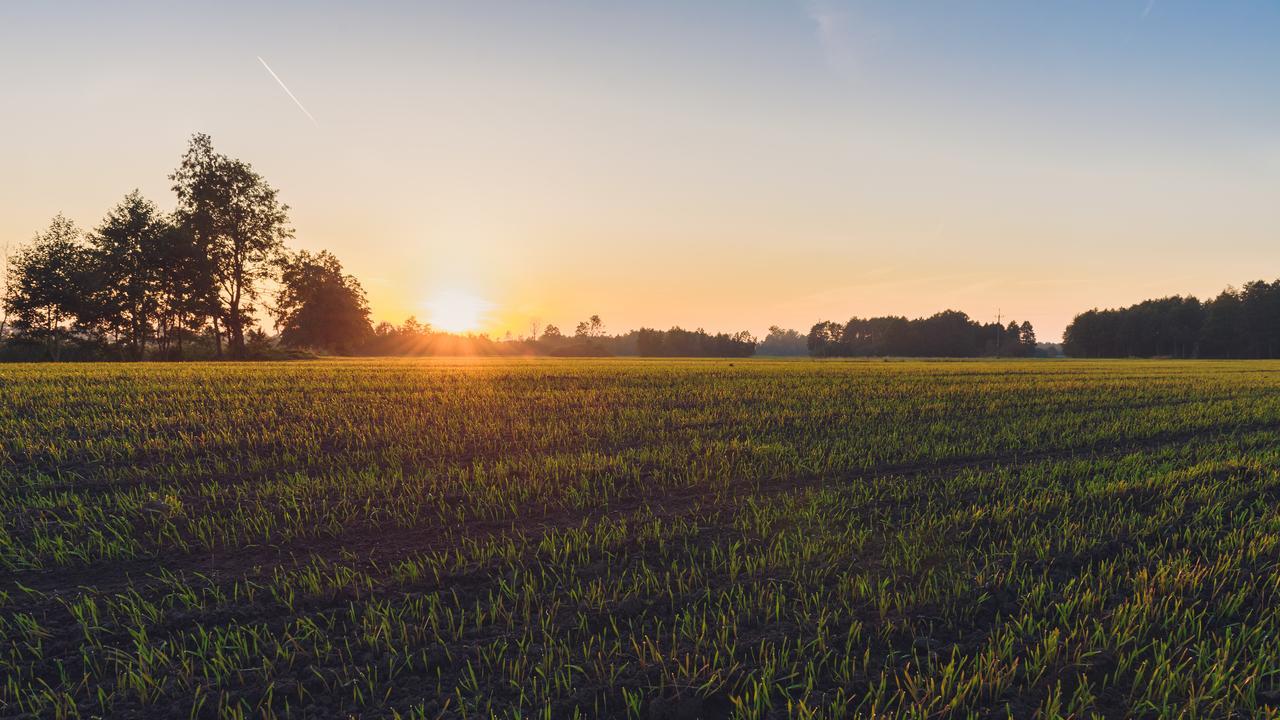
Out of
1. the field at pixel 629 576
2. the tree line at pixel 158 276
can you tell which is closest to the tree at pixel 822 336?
the tree line at pixel 158 276

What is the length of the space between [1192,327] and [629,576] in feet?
523

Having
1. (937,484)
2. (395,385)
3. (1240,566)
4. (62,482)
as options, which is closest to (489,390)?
(395,385)

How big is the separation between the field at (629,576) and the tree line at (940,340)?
441ft

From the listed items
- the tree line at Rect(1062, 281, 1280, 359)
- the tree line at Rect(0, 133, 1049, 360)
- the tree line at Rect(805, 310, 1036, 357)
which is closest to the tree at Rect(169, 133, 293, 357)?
the tree line at Rect(0, 133, 1049, 360)

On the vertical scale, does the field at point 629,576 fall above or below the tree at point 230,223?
below

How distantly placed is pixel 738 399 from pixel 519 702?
45.9 feet

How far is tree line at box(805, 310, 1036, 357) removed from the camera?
13100 centimetres

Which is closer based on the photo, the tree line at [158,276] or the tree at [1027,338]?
the tree line at [158,276]

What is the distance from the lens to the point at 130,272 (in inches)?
1925

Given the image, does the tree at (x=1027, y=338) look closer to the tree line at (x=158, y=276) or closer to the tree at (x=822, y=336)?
the tree at (x=822, y=336)

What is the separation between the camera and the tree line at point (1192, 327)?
106m

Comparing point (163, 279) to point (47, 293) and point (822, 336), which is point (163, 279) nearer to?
point (47, 293)

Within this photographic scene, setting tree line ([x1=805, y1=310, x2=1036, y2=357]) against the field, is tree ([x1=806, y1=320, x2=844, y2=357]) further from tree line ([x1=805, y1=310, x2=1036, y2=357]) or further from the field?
the field

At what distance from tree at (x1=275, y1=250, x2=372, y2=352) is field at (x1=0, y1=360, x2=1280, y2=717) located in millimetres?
56871
